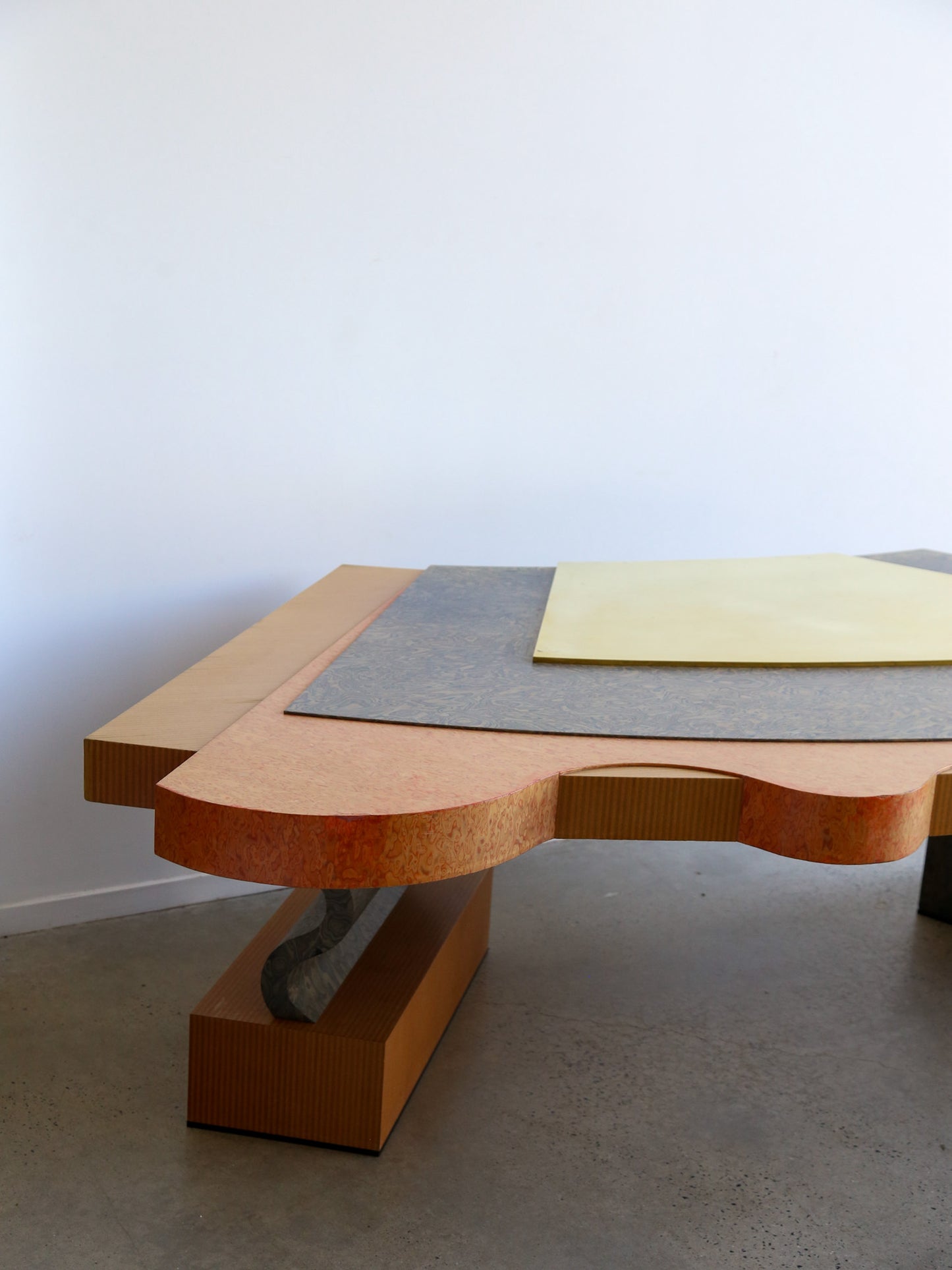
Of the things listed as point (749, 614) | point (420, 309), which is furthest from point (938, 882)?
point (420, 309)

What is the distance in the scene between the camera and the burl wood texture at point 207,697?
991 millimetres

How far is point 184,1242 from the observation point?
120cm

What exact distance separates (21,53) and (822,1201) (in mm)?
2018

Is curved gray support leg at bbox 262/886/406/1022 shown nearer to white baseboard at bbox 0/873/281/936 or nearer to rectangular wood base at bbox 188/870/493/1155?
rectangular wood base at bbox 188/870/493/1155

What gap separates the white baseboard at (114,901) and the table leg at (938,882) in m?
1.29

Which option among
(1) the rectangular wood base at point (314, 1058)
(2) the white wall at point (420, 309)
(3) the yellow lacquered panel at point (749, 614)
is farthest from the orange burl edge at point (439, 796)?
(2) the white wall at point (420, 309)

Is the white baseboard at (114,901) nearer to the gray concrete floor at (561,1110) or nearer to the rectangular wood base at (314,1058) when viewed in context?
the gray concrete floor at (561,1110)

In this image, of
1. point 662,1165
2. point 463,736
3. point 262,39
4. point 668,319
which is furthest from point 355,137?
point 662,1165

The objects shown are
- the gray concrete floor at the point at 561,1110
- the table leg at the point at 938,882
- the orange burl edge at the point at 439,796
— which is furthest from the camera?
the table leg at the point at 938,882

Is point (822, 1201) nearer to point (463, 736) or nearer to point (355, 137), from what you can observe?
point (463, 736)

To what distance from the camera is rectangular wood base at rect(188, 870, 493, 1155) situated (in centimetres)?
133

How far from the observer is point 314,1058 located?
1.33 meters

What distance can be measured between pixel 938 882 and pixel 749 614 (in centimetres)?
92

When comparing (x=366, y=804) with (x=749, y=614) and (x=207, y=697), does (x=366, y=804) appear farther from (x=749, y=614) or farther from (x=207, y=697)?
(x=749, y=614)
